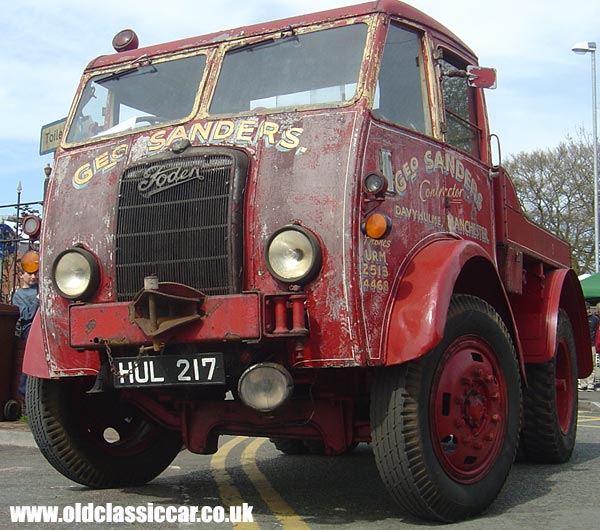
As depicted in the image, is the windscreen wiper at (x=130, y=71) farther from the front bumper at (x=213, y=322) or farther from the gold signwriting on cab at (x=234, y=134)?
the front bumper at (x=213, y=322)

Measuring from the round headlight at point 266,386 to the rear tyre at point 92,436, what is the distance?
1551mm

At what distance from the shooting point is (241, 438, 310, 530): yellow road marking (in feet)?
16.2

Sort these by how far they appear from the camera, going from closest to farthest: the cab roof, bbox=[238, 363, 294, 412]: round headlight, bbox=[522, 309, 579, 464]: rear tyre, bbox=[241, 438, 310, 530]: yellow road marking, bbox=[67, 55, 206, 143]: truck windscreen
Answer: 1. bbox=[238, 363, 294, 412]: round headlight
2. bbox=[241, 438, 310, 530]: yellow road marking
3. the cab roof
4. bbox=[67, 55, 206, 143]: truck windscreen
5. bbox=[522, 309, 579, 464]: rear tyre

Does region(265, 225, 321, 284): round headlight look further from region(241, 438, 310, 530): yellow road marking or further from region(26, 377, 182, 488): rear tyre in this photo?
region(26, 377, 182, 488): rear tyre

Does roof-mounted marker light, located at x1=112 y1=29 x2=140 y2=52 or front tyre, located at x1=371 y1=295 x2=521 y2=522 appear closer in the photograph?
front tyre, located at x1=371 y1=295 x2=521 y2=522

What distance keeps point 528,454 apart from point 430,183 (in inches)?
119

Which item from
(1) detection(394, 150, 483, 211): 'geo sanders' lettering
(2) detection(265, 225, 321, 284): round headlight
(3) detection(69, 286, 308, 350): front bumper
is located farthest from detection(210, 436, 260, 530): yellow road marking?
(1) detection(394, 150, 483, 211): 'geo sanders' lettering

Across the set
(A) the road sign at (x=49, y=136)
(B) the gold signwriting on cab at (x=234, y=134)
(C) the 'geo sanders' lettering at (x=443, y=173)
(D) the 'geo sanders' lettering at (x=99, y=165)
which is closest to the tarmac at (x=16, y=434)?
(A) the road sign at (x=49, y=136)

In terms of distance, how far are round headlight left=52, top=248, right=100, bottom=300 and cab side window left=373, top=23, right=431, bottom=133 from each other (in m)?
1.90

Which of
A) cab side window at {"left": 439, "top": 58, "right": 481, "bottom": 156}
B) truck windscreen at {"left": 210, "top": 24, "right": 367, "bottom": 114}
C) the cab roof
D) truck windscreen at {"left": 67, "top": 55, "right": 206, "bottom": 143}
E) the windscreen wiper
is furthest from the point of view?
the windscreen wiper

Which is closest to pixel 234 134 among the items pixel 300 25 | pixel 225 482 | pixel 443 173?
pixel 300 25

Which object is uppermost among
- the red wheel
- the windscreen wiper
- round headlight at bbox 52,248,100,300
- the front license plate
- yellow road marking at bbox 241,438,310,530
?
the windscreen wiper

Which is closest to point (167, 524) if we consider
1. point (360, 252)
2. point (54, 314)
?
point (54, 314)

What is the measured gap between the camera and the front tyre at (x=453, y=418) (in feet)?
15.6
